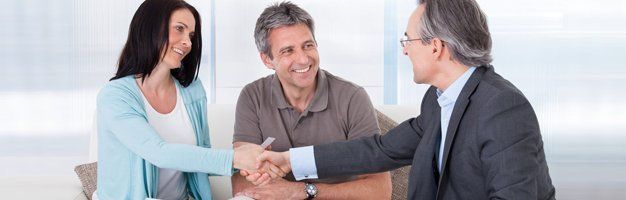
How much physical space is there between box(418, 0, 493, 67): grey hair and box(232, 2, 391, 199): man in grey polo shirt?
657 mm

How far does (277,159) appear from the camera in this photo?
259 centimetres

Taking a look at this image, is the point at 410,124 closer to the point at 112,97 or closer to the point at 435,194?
the point at 435,194

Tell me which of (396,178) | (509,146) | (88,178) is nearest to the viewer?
(509,146)

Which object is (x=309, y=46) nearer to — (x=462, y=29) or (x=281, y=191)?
(x=281, y=191)

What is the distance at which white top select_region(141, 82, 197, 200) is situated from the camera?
2535 mm

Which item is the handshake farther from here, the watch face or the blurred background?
the blurred background

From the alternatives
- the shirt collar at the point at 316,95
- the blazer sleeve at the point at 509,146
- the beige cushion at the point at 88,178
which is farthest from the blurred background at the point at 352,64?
the blazer sleeve at the point at 509,146

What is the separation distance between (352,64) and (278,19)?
235 centimetres

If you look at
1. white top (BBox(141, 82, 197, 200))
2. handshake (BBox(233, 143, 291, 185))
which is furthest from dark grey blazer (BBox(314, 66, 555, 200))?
white top (BBox(141, 82, 197, 200))

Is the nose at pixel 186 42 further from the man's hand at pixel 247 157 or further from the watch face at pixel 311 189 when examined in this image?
the watch face at pixel 311 189

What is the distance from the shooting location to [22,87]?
17.7 feet

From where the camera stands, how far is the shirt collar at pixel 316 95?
2.71 meters

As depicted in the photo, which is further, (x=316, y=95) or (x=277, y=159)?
(x=316, y=95)

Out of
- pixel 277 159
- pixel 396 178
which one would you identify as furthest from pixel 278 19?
pixel 396 178
